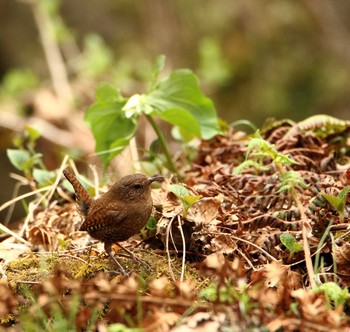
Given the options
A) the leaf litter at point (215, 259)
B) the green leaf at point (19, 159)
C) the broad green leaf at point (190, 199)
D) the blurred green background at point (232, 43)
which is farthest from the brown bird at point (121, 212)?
the blurred green background at point (232, 43)

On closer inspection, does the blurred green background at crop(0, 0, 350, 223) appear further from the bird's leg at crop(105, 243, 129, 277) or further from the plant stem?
the bird's leg at crop(105, 243, 129, 277)

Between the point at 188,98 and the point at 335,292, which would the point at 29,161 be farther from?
the point at 335,292

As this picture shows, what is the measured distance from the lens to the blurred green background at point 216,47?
8.97m

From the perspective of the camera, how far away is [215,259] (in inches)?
84.6

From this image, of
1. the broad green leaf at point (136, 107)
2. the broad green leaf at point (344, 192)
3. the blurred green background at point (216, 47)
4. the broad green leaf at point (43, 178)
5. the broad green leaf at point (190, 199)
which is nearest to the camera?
the broad green leaf at point (344, 192)

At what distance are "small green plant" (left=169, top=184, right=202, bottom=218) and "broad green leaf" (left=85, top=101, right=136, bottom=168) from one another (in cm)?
95

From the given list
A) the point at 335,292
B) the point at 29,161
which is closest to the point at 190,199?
the point at 335,292

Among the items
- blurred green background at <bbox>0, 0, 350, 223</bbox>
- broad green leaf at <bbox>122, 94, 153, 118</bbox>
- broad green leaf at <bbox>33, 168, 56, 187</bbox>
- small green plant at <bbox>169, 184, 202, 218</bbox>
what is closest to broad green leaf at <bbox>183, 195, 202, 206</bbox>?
small green plant at <bbox>169, 184, 202, 218</bbox>

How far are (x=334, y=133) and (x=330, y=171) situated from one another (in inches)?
15.8

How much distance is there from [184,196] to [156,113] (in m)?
0.95

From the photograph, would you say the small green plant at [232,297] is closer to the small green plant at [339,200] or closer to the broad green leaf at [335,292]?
the broad green leaf at [335,292]

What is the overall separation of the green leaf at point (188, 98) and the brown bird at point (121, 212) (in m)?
0.85

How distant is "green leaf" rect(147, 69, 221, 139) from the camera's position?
12.6ft

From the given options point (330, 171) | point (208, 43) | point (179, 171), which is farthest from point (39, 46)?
point (330, 171)
